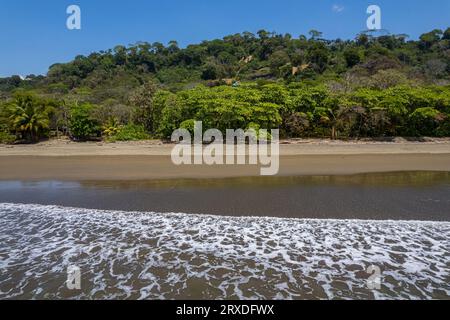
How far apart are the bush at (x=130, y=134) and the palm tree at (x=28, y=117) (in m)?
5.48

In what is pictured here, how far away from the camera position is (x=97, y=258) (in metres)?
5.67

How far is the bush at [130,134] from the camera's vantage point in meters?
24.0

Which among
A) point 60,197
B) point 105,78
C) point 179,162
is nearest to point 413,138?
point 179,162

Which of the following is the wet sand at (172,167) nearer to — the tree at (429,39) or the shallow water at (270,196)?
the shallow water at (270,196)

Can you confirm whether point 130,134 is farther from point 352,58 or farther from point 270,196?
point 352,58

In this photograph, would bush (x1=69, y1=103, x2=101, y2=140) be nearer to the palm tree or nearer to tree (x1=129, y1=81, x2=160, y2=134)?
the palm tree

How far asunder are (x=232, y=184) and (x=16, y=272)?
693 cm

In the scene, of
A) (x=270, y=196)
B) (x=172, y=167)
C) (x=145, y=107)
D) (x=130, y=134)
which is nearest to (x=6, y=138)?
(x=130, y=134)

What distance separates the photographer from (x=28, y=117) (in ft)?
80.7

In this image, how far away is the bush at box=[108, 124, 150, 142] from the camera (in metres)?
24.0

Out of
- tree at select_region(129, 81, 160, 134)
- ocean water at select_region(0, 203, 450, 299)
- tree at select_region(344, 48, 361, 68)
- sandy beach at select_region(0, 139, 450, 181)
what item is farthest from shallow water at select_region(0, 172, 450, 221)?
tree at select_region(344, 48, 361, 68)

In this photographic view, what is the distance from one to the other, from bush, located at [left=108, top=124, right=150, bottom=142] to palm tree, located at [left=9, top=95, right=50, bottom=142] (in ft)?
18.0

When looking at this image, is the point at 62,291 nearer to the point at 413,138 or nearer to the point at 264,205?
the point at 264,205

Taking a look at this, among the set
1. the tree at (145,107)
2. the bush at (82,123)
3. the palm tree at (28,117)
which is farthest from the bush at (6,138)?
the tree at (145,107)
